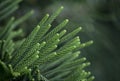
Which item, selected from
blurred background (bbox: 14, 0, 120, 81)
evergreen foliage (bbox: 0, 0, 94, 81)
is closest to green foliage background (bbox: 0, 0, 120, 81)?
blurred background (bbox: 14, 0, 120, 81)

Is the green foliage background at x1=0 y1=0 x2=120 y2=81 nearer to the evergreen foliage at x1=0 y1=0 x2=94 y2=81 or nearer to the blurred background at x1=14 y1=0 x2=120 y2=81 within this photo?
the blurred background at x1=14 y1=0 x2=120 y2=81

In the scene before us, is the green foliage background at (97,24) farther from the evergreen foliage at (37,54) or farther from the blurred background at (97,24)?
the evergreen foliage at (37,54)

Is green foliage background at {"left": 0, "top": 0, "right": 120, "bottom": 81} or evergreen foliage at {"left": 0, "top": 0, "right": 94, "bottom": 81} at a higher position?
evergreen foliage at {"left": 0, "top": 0, "right": 94, "bottom": 81}

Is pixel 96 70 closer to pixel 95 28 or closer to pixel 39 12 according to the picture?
pixel 95 28

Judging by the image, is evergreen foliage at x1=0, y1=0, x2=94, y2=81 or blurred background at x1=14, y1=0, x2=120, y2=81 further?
blurred background at x1=14, y1=0, x2=120, y2=81

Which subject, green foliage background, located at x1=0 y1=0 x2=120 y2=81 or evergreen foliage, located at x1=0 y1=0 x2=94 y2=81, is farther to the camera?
green foliage background, located at x1=0 y1=0 x2=120 y2=81

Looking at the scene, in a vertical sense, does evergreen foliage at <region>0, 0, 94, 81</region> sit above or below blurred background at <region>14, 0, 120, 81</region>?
above

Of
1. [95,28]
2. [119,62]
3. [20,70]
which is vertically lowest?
[119,62]

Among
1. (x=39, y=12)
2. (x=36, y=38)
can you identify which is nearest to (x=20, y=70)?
(x=36, y=38)
